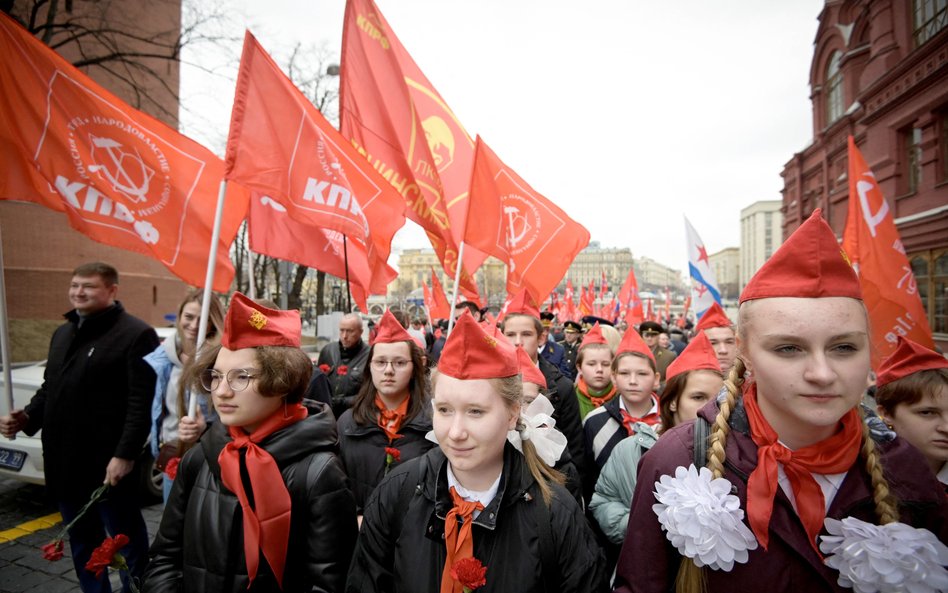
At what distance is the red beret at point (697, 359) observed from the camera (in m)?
2.94

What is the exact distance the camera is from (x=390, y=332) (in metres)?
3.38

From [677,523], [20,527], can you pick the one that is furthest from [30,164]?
[677,523]

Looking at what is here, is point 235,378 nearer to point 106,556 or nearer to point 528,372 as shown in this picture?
point 106,556

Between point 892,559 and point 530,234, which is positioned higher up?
point 530,234

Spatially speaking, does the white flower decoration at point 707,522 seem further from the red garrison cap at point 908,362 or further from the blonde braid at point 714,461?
the red garrison cap at point 908,362

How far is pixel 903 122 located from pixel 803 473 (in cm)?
2006

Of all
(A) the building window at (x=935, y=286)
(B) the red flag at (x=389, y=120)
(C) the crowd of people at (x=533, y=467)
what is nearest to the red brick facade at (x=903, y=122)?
(A) the building window at (x=935, y=286)

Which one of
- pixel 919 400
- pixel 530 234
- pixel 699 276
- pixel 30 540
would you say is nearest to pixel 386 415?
pixel 919 400

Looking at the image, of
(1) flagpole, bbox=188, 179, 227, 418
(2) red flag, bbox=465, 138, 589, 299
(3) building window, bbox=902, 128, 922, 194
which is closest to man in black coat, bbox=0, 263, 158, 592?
(1) flagpole, bbox=188, 179, 227, 418

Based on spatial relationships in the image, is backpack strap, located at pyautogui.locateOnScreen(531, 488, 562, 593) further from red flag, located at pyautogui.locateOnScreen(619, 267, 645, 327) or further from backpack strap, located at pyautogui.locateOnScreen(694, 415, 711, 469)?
red flag, located at pyautogui.locateOnScreen(619, 267, 645, 327)

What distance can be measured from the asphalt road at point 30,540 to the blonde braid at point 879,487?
4649 mm

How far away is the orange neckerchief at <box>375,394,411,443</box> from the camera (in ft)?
10.3

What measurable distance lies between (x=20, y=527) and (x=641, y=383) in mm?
5646

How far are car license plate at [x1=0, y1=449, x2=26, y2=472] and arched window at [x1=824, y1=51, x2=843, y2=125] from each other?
2855 centimetres
